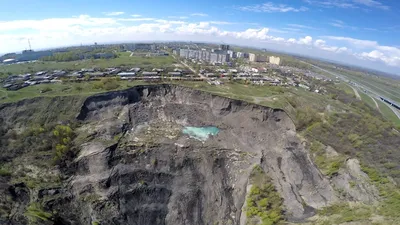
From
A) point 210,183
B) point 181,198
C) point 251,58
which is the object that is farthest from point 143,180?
point 251,58

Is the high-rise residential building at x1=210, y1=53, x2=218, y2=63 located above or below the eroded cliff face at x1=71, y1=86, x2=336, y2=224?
above

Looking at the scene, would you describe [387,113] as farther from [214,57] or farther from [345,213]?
[214,57]

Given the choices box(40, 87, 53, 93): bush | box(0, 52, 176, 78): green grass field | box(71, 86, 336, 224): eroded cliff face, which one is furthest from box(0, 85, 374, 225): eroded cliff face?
box(0, 52, 176, 78): green grass field

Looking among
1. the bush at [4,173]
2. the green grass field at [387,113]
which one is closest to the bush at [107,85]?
the bush at [4,173]

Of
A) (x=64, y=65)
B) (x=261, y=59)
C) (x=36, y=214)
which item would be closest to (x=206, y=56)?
(x=261, y=59)

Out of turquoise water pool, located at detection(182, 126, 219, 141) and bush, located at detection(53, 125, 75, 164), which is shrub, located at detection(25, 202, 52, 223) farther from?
turquoise water pool, located at detection(182, 126, 219, 141)
